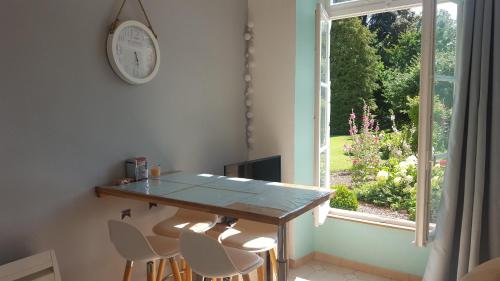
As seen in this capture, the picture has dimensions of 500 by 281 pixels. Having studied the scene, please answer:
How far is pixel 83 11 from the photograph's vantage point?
6.91ft

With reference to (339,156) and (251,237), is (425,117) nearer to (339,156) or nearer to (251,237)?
(251,237)

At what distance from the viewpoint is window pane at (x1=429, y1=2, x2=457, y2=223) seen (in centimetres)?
243

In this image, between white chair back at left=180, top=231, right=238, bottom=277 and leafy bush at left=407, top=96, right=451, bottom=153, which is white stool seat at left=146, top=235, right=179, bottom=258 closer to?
white chair back at left=180, top=231, right=238, bottom=277

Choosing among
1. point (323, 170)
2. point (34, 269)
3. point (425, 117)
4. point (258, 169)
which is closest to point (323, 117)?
point (323, 170)

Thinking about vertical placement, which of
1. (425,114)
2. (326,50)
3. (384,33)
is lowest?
(425,114)

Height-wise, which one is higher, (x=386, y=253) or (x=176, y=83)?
(x=176, y=83)

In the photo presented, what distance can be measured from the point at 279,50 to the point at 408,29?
82.6 inches

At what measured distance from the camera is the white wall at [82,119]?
6.05ft

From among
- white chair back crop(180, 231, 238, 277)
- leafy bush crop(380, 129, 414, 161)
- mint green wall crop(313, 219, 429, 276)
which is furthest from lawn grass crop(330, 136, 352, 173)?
white chair back crop(180, 231, 238, 277)

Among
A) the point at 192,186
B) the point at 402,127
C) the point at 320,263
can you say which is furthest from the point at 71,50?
the point at 402,127

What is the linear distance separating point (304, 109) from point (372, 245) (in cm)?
130

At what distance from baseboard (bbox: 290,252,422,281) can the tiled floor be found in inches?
1.5

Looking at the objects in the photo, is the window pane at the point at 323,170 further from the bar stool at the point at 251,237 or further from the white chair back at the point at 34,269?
the white chair back at the point at 34,269

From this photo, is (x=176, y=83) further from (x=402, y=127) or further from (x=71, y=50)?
(x=402, y=127)
